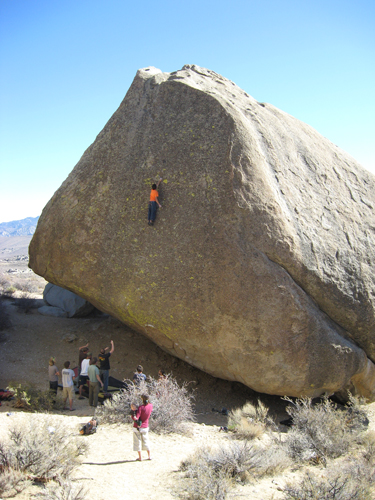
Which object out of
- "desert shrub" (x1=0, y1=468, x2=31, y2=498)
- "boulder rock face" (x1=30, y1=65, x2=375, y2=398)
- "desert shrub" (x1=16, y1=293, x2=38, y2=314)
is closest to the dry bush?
"desert shrub" (x1=16, y1=293, x2=38, y2=314)

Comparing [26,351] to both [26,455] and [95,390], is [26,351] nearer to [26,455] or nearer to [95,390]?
[95,390]

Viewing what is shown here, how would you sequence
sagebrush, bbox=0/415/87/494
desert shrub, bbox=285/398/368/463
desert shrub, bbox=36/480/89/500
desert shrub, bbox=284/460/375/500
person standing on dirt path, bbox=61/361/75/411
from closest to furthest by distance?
desert shrub, bbox=36/480/89/500
desert shrub, bbox=284/460/375/500
sagebrush, bbox=0/415/87/494
desert shrub, bbox=285/398/368/463
person standing on dirt path, bbox=61/361/75/411

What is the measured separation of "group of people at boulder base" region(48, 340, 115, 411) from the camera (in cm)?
718

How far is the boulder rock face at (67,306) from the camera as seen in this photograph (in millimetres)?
12367

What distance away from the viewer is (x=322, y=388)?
7.52 metres

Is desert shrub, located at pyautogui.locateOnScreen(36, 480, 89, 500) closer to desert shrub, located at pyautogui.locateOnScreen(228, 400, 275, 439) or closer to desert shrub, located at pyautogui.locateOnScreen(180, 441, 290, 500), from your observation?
desert shrub, located at pyautogui.locateOnScreen(180, 441, 290, 500)

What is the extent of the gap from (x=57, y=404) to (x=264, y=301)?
4.43 m

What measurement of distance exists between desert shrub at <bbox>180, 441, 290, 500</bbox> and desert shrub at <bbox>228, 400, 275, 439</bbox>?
3.53 feet

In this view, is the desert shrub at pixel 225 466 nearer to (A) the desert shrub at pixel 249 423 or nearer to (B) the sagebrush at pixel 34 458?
(A) the desert shrub at pixel 249 423

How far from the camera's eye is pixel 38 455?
4508mm

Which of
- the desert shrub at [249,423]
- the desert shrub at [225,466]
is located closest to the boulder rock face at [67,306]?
the desert shrub at [249,423]

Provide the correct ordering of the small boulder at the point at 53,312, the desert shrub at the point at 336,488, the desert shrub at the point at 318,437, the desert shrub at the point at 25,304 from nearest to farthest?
1. the desert shrub at the point at 336,488
2. the desert shrub at the point at 318,437
3. the small boulder at the point at 53,312
4. the desert shrub at the point at 25,304

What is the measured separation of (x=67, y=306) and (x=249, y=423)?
786 centimetres

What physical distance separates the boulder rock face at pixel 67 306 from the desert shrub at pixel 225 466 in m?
8.15
